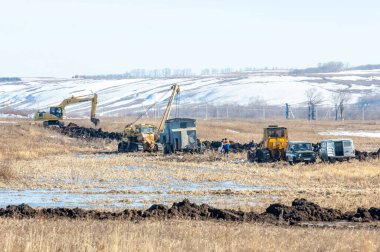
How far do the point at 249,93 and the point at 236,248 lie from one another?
591 feet

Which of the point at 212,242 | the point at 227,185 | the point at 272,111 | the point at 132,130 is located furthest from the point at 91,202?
the point at 272,111

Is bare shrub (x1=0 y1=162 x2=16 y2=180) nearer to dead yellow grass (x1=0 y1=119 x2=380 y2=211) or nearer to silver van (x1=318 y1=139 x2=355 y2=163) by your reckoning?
dead yellow grass (x1=0 y1=119 x2=380 y2=211)

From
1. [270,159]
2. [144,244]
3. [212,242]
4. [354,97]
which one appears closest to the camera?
[144,244]

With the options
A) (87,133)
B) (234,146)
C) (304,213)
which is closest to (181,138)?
(234,146)

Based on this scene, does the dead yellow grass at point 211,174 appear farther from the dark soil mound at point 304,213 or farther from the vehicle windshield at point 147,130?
the vehicle windshield at point 147,130

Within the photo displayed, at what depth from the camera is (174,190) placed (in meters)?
31.5

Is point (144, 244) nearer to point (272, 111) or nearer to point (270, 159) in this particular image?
point (270, 159)

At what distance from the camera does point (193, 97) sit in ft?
634

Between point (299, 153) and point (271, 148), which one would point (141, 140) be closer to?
point (271, 148)

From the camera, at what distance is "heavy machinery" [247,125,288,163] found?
51.1 m

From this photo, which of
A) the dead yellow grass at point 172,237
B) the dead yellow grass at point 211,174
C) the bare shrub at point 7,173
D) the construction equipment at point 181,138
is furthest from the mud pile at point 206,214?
the construction equipment at point 181,138

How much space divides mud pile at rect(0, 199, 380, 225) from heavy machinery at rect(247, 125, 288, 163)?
28384 millimetres

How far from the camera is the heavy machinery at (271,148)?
51.1 m

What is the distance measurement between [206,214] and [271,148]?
1202 inches
